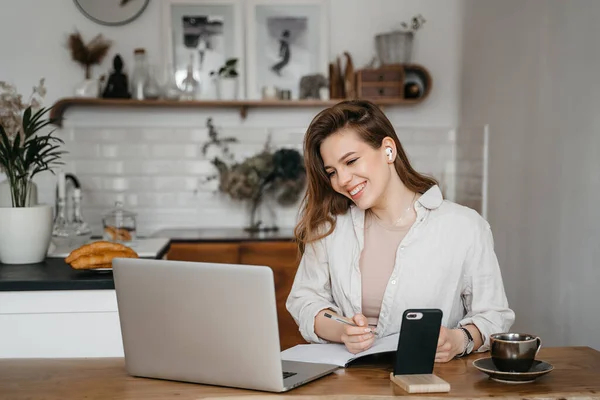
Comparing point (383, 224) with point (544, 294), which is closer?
point (383, 224)

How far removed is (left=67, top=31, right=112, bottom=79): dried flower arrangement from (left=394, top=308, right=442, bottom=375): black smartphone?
11.5ft

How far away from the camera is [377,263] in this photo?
89.4 inches

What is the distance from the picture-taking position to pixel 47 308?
9.07 ft

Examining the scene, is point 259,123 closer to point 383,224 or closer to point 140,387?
point 383,224

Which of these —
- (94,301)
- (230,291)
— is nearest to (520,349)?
(230,291)

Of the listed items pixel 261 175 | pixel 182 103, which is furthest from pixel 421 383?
pixel 182 103

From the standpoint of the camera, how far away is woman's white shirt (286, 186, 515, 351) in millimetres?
2152

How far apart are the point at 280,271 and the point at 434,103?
1.53 m

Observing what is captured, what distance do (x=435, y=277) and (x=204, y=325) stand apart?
77 centimetres

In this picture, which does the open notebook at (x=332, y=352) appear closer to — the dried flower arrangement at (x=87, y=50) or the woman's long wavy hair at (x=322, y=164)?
the woman's long wavy hair at (x=322, y=164)

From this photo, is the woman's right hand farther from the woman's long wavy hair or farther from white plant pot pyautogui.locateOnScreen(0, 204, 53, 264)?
white plant pot pyautogui.locateOnScreen(0, 204, 53, 264)

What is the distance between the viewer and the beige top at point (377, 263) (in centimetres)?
225

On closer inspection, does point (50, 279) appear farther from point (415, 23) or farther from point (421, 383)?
point (415, 23)

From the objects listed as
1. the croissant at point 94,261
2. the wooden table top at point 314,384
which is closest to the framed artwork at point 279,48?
the croissant at point 94,261
